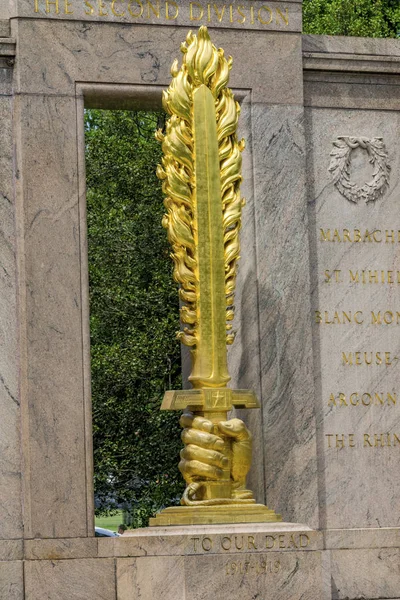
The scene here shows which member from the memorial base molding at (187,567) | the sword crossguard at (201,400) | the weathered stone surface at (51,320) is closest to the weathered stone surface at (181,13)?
the weathered stone surface at (51,320)

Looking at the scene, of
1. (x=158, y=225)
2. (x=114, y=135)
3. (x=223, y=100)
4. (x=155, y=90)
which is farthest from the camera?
(x=114, y=135)

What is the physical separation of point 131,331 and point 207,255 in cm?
→ 1288

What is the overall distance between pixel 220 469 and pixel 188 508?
0.59 meters

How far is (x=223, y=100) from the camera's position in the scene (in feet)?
57.0

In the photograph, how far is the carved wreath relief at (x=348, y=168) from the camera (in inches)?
762

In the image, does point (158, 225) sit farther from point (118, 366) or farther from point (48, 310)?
point (48, 310)

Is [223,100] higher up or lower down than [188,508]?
higher up

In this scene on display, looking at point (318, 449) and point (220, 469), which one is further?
point (318, 449)

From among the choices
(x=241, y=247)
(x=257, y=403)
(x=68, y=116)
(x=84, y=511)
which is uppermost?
(x=68, y=116)

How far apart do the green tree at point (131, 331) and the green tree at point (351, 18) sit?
13.8ft

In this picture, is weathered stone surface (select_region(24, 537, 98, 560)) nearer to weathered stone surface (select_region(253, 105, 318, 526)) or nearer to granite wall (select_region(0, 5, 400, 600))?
granite wall (select_region(0, 5, 400, 600))

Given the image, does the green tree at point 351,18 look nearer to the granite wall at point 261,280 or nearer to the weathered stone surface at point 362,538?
the granite wall at point 261,280

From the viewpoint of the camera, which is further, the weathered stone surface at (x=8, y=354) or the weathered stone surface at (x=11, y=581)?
the weathered stone surface at (x=8, y=354)

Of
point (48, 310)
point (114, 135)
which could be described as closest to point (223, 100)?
point (48, 310)
